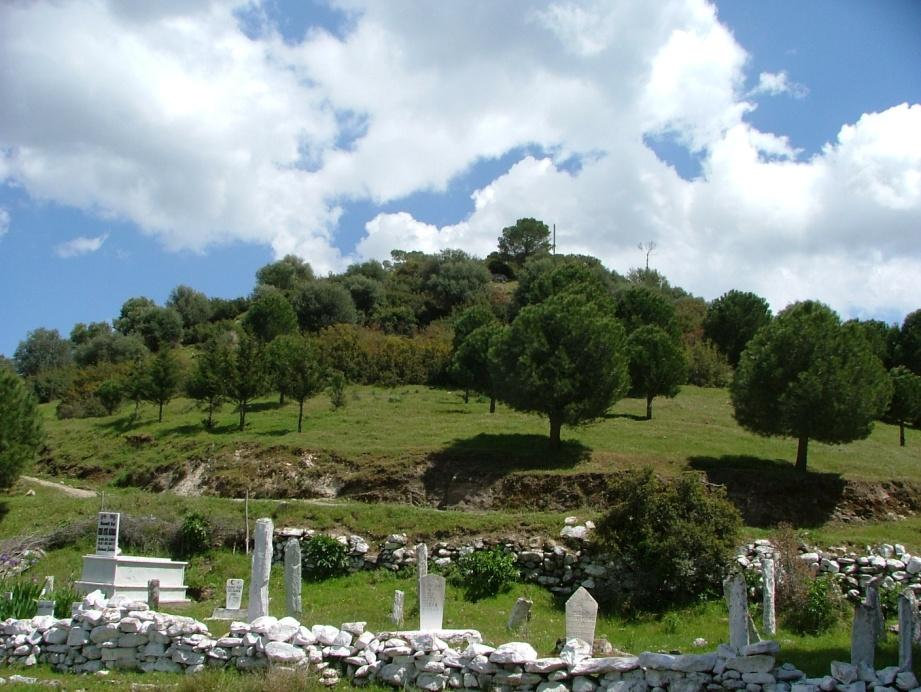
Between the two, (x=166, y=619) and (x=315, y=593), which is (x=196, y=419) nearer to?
(x=315, y=593)

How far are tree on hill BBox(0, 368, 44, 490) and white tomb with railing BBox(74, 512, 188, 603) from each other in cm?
1451

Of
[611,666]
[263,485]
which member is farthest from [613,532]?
[263,485]

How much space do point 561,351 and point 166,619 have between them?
23158mm

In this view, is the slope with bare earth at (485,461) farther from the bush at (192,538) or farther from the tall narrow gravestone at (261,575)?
the tall narrow gravestone at (261,575)

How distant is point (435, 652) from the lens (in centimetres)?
1255

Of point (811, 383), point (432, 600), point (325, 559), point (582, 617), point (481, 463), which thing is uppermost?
point (811, 383)

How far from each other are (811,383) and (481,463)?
13617mm

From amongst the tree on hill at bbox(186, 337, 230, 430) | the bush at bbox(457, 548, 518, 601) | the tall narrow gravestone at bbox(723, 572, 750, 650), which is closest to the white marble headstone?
the bush at bbox(457, 548, 518, 601)

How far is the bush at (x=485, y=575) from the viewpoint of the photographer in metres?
22.3

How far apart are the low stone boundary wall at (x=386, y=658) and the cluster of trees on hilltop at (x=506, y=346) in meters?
21.7

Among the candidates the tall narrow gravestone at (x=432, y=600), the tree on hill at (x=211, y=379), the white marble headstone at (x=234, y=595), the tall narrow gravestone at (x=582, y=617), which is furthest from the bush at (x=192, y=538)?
the tree on hill at (x=211, y=379)

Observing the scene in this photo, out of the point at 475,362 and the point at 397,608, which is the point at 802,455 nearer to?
the point at 397,608

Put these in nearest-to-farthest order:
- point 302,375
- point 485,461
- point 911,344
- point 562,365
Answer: point 485,461 < point 562,365 < point 302,375 < point 911,344

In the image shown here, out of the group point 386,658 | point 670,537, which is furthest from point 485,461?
point 386,658
